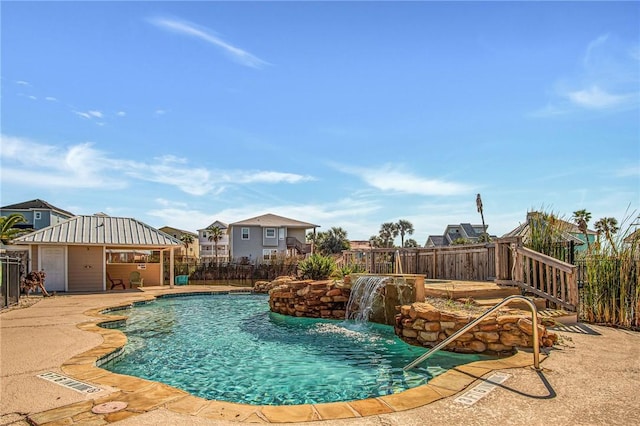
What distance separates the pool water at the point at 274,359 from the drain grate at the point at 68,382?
45.0 inches

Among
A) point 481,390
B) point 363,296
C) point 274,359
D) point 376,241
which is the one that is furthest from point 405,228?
point 481,390

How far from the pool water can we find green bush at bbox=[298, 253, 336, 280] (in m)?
3.85

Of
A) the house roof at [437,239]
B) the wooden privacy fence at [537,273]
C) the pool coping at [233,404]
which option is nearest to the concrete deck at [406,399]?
the pool coping at [233,404]

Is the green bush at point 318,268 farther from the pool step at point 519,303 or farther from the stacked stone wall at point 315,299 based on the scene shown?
the pool step at point 519,303

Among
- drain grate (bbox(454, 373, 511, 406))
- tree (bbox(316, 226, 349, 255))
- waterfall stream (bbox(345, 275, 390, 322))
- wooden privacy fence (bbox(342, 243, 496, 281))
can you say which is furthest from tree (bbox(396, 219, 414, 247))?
drain grate (bbox(454, 373, 511, 406))

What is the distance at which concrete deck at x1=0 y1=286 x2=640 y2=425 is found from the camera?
327 centimetres

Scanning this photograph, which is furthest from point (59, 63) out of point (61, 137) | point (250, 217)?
point (250, 217)

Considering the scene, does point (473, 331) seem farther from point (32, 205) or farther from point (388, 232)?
point (388, 232)

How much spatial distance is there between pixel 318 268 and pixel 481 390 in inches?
425

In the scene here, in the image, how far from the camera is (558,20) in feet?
27.7

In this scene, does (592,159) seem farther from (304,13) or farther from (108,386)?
(108,386)

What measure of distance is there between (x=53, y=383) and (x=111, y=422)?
1649 millimetres

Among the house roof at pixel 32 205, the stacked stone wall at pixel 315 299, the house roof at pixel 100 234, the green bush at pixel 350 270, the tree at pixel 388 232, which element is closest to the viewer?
the stacked stone wall at pixel 315 299

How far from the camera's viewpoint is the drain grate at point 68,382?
4.09m
